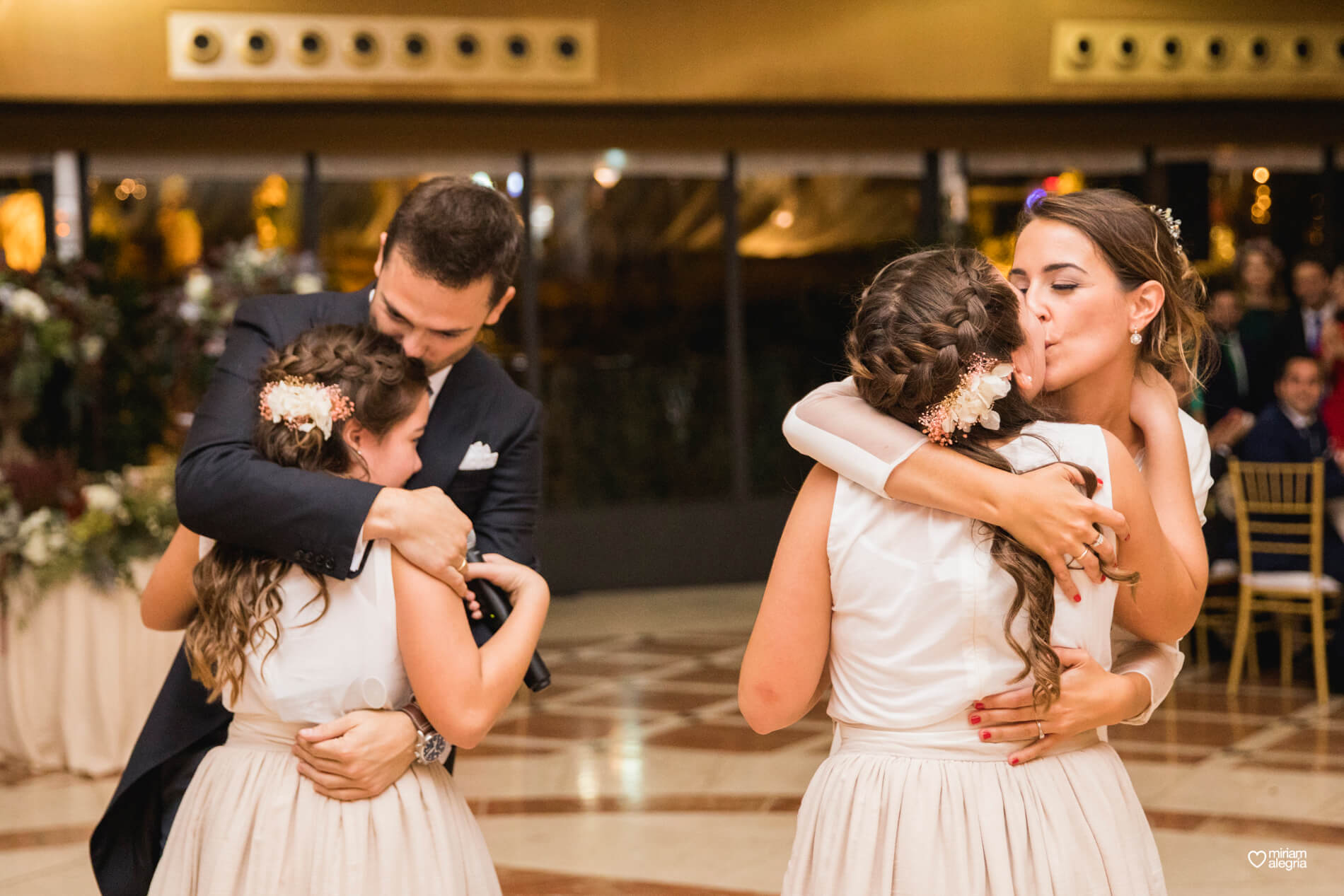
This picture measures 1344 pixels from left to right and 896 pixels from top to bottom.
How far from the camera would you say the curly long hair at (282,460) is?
1.70 metres

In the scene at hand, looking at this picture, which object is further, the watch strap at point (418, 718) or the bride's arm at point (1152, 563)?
the watch strap at point (418, 718)

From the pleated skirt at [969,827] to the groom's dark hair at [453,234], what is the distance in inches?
35.0

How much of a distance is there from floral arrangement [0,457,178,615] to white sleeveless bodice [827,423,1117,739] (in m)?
3.75

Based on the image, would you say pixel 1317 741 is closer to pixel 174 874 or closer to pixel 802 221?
pixel 174 874

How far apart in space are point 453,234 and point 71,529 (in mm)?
3410

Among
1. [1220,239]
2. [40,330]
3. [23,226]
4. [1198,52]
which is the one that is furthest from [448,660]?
[1220,239]

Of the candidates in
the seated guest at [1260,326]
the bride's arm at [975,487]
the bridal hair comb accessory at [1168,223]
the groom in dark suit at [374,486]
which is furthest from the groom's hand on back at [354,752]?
the seated guest at [1260,326]

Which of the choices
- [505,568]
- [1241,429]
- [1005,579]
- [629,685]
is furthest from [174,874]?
[1241,429]

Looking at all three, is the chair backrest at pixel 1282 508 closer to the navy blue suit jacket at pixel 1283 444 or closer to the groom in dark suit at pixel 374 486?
the navy blue suit jacket at pixel 1283 444

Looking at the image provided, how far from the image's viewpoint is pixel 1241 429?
654 centimetres

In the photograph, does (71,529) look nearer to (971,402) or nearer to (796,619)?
(796,619)

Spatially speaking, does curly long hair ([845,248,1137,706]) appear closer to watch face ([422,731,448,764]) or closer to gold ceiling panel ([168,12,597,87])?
watch face ([422,731,448,764])

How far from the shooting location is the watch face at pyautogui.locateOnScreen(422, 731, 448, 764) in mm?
1771

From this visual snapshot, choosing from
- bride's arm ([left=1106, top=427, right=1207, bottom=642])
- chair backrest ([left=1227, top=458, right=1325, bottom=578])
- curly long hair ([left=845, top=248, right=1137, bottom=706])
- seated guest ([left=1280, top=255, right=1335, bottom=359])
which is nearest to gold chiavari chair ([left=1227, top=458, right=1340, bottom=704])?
chair backrest ([left=1227, top=458, right=1325, bottom=578])
